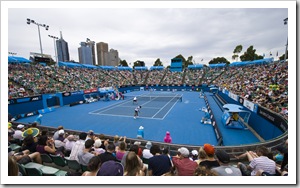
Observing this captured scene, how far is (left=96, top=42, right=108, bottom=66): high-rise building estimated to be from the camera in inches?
5694

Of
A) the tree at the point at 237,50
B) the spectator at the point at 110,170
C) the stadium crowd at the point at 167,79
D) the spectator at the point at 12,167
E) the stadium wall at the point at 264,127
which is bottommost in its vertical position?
the stadium wall at the point at 264,127

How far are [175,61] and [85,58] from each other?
332 feet

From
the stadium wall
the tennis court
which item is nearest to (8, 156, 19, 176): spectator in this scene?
the stadium wall

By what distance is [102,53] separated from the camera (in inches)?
5856

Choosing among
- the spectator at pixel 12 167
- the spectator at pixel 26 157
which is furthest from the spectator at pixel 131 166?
the spectator at pixel 26 157

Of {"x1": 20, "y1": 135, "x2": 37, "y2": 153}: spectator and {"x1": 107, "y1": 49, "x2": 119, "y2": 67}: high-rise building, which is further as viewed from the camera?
{"x1": 107, "y1": 49, "x2": 119, "y2": 67}: high-rise building

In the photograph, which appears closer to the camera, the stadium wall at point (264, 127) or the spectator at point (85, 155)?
the spectator at point (85, 155)

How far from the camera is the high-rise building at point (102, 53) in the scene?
474 ft

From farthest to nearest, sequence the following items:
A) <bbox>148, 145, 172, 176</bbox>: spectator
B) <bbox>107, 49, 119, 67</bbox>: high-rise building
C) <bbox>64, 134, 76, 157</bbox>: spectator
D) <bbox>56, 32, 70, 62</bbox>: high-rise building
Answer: <bbox>107, 49, 119, 67</bbox>: high-rise building < <bbox>56, 32, 70, 62</bbox>: high-rise building < <bbox>64, 134, 76, 157</bbox>: spectator < <bbox>148, 145, 172, 176</bbox>: spectator

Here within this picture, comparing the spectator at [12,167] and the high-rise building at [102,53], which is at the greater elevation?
the high-rise building at [102,53]

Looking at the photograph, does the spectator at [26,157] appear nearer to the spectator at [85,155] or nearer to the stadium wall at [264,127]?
the spectator at [85,155]

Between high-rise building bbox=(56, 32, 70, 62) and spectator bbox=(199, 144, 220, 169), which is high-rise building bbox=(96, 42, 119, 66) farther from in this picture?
spectator bbox=(199, 144, 220, 169)
